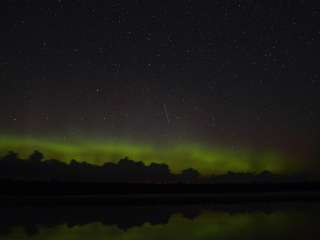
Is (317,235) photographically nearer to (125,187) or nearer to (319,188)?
(125,187)

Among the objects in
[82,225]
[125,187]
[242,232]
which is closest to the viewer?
[242,232]

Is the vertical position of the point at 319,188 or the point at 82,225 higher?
the point at 319,188

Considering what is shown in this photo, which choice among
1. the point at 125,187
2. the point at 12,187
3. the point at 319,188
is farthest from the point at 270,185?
the point at 12,187

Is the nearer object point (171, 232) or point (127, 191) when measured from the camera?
point (171, 232)

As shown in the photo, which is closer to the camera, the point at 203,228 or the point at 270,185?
the point at 203,228

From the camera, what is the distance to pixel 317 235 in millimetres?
13359

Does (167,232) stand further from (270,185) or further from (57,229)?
(270,185)

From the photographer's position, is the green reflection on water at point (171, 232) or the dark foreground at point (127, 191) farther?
the dark foreground at point (127, 191)

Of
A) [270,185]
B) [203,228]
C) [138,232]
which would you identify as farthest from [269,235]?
[270,185]

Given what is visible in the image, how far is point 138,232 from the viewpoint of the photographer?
15297 mm

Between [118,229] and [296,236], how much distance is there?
606 cm

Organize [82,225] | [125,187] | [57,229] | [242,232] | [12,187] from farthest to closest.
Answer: [125,187], [12,187], [82,225], [57,229], [242,232]

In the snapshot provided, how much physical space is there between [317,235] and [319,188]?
311 feet

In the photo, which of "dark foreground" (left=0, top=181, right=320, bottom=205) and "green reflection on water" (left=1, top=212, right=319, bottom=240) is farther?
"dark foreground" (left=0, top=181, right=320, bottom=205)
